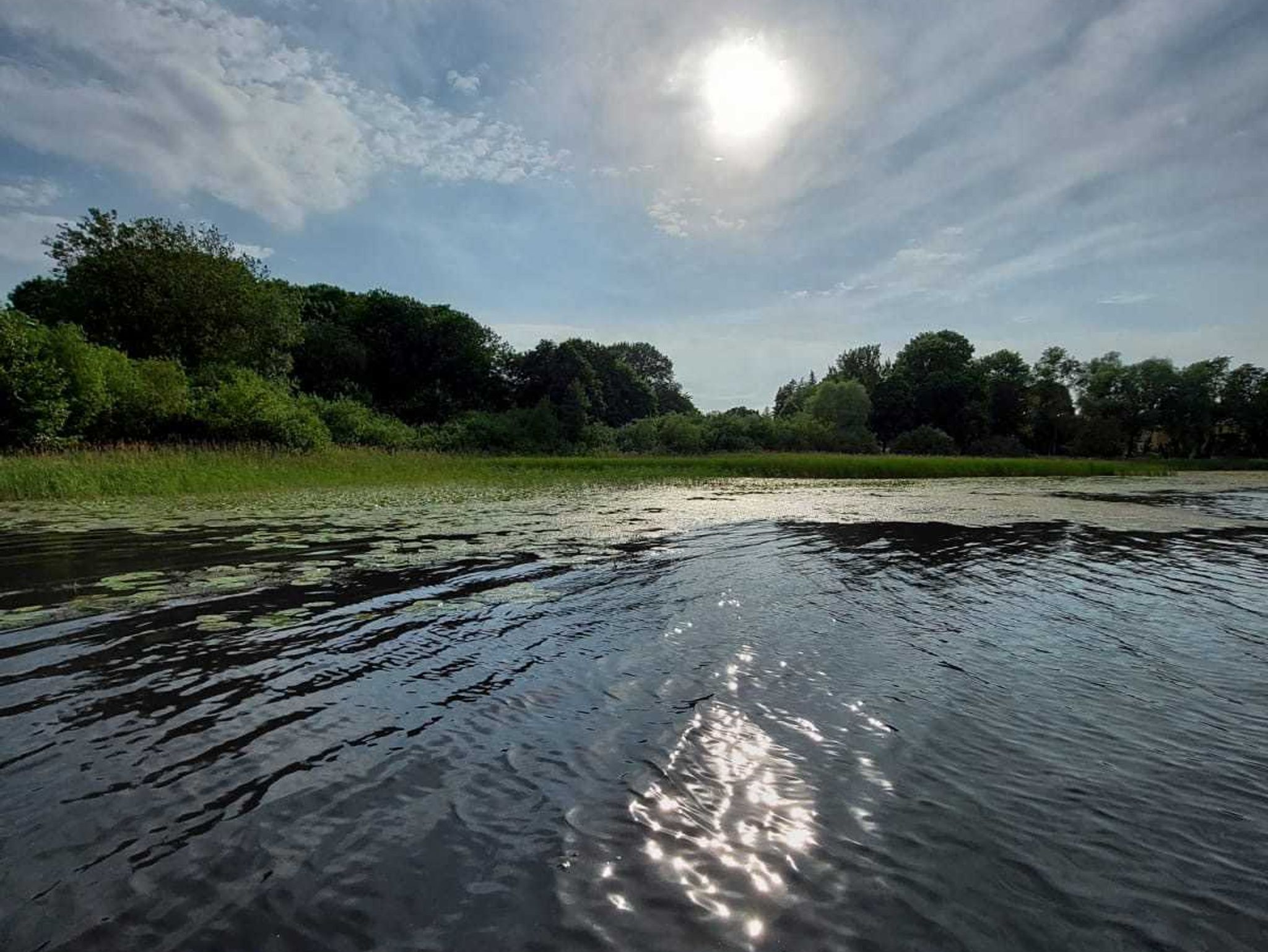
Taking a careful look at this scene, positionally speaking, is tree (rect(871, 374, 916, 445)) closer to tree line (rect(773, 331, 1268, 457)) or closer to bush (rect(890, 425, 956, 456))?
tree line (rect(773, 331, 1268, 457))

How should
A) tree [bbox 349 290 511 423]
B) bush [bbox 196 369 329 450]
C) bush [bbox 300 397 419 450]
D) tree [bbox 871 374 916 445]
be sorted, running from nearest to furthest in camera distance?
bush [bbox 196 369 329 450] < bush [bbox 300 397 419 450] < tree [bbox 349 290 511 423] < tree [bbox 871 374 916 445]

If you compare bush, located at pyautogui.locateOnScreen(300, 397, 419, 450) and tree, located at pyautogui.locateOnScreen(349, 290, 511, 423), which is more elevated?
tree, located at pyautogui.locateOnScreen(349, 290, 511, 423)

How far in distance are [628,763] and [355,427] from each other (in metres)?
34.1

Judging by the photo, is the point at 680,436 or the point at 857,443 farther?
the point at 857,443

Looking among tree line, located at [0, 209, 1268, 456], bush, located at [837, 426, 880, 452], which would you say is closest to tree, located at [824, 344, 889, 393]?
tree line, located at [0, 209, 1268, 456]

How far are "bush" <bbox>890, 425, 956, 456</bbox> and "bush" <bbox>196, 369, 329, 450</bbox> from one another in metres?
43.2

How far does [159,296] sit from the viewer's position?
32.9 metres

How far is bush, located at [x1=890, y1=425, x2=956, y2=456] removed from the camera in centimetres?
5028

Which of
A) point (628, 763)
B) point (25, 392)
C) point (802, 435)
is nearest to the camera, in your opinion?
point (628, 763)

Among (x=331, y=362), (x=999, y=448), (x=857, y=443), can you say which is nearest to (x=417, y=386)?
(x=331, y=362)

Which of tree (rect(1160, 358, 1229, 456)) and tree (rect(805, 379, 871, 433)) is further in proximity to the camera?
tree (rect(1160, 358, 1229, 456))

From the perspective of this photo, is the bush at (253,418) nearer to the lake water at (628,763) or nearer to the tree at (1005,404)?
the lake water at (628,763)

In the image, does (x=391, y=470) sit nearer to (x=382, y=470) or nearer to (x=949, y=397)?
(x=382, y=470)

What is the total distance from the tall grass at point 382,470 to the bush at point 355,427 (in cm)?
678
